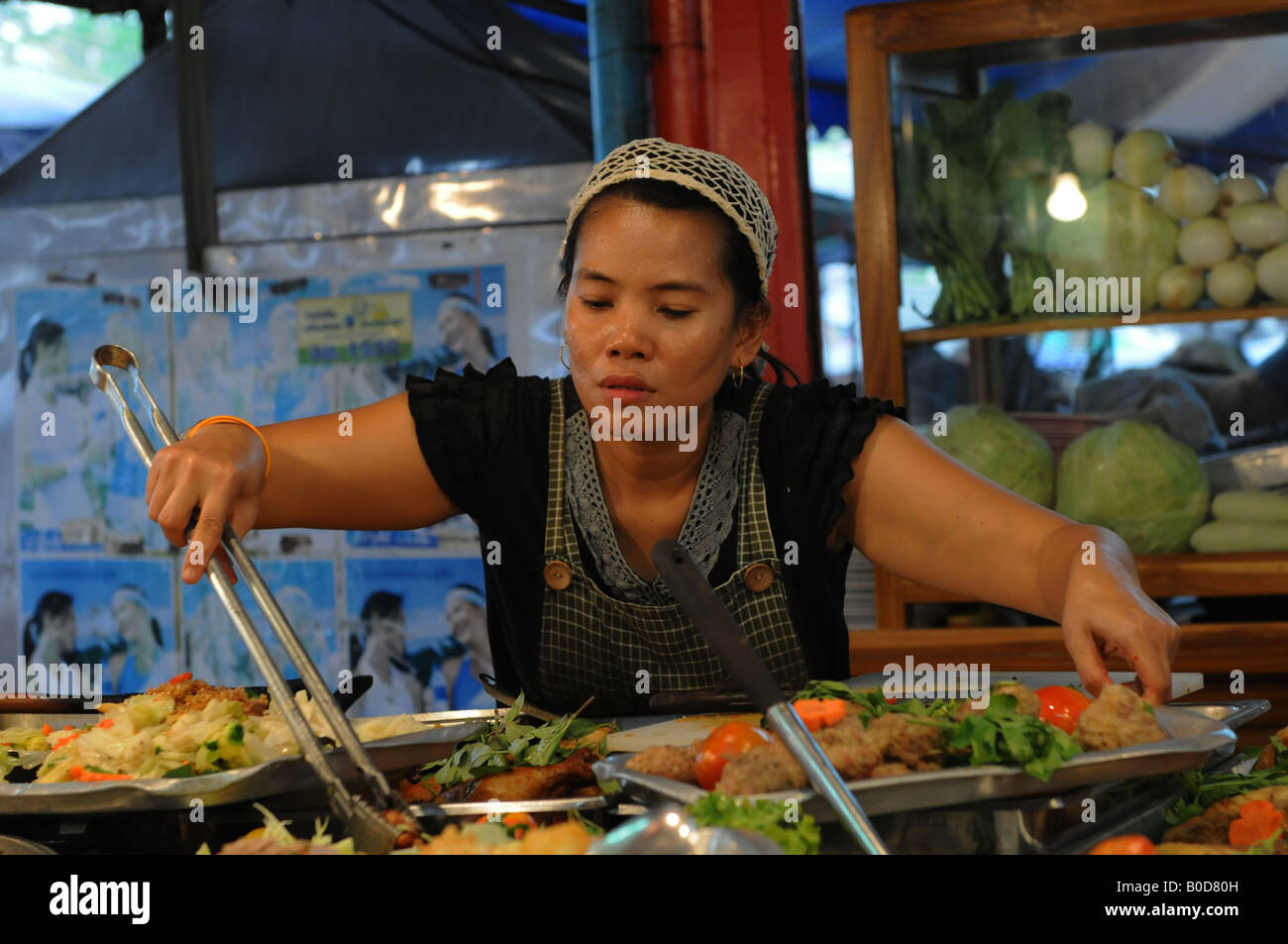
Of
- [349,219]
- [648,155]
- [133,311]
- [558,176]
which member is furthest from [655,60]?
[133,311]

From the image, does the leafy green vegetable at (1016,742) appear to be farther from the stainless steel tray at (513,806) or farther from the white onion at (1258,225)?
the white onion at (1258,225)

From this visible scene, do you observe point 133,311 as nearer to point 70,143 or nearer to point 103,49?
point 70,143

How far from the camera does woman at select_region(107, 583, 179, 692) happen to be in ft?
14.2

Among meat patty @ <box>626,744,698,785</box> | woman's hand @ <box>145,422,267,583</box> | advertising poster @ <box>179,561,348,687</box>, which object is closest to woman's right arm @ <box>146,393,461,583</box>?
woman's hand @ <box>145,422,267,583</box>

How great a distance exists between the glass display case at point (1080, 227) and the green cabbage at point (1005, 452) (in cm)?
5

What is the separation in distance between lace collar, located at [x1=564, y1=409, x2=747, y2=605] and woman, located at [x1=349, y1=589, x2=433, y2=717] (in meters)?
2.22

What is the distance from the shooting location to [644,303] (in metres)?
1.82

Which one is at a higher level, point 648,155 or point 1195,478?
point 648,155

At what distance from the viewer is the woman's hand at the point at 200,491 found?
58.2 inches

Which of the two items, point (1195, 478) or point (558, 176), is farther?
point (558, 176)

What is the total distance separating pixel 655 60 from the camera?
3572 mm
